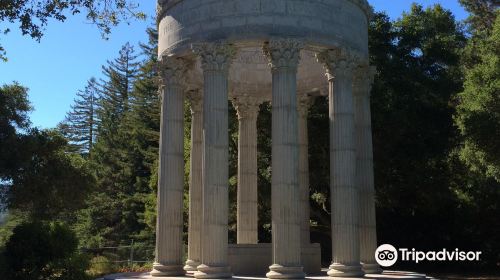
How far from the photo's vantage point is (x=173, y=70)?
36.6 metres

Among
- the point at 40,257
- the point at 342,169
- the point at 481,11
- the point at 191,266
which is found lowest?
the point at 191,266

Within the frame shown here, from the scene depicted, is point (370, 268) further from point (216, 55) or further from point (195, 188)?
point (216, 55)

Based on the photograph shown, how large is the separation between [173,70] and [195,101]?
24.0ft

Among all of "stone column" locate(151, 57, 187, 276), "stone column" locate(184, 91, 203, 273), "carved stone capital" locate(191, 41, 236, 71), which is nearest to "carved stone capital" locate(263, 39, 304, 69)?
"carved stone capital" locate(191, 41, 236, 71)

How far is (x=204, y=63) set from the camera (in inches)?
1320

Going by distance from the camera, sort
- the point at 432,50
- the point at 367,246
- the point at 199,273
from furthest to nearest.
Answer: the point at 432,50
the point at 367,246
the point at 199,273

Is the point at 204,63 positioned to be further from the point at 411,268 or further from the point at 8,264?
the point at 411,268

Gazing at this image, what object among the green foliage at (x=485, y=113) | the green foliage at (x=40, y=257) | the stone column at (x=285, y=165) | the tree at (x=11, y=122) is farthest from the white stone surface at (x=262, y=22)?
the tree at (x=11, y=122)

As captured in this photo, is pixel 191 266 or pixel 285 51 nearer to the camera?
pixel 285 51

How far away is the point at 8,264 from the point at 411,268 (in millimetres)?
46568

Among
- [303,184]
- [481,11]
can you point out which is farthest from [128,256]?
[481,11]

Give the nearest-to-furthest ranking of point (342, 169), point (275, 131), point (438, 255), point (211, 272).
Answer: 1. point (211, 272)
2. point (275, 131)
3. point (342, 169)
4. point (438, 255)

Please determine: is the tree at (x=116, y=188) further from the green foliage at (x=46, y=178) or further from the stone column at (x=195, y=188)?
the stone column at (x=195, y=188)

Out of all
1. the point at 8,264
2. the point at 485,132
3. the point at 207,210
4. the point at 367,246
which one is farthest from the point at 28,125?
the point at 485,132
